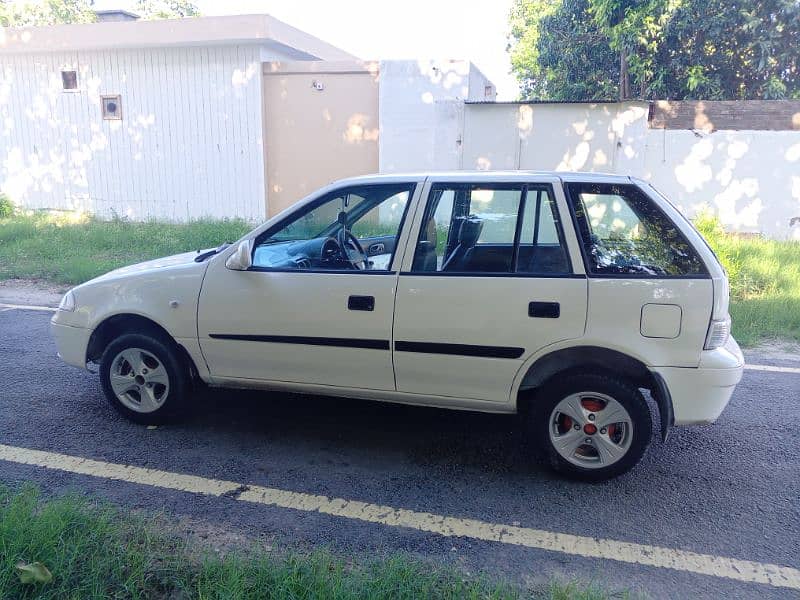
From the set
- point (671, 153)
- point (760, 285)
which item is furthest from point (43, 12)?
point (760, 285)

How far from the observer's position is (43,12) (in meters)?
38.8

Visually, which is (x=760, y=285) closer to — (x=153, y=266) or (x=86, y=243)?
(x=153, y=266)

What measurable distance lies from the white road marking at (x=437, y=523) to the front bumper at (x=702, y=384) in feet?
2.56

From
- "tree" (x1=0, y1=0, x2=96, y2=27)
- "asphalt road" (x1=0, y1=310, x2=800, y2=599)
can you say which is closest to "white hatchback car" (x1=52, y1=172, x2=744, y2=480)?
"asphalt road" (x1=0, y1=310, x2=800, y2=599)

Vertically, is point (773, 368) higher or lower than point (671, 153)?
lower

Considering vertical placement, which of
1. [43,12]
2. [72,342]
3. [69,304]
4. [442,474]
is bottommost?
[442,474]

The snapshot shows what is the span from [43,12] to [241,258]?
42792 mm

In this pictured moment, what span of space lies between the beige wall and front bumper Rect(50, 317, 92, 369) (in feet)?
32.5


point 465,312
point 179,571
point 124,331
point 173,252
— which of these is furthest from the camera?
point 173,252

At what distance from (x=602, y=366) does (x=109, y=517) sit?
262cm

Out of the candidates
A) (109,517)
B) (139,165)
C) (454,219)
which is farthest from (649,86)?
(109,517)

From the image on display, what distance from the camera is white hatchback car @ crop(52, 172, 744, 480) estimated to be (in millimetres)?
3668

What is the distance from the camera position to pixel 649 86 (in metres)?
17.0

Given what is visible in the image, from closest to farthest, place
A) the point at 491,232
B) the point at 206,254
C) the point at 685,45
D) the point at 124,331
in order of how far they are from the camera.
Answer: the point at 491,232 < the point at 124,331 < the point at 206,254 < the point at 685,45
